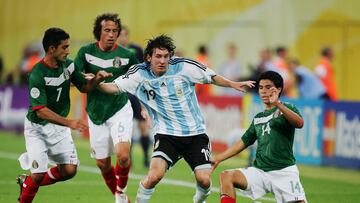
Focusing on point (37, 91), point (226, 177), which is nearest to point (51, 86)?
point (37, 91)

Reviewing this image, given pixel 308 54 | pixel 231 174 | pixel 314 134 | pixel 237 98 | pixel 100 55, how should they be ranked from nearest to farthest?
pixel 231 174 < pixel 100 55 < pixel 314 134 < pixel 237 98 < pixel 308 54

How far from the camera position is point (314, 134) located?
19016 millimetres

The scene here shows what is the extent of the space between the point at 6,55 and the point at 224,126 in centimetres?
1490

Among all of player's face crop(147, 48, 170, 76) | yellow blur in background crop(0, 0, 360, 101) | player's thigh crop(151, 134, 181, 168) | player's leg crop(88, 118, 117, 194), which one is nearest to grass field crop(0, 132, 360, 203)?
player's leg crop(88, 118, 117, 194)

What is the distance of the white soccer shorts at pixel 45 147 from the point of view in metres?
11.6

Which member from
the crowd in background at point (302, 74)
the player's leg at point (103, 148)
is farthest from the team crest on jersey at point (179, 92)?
the crowd in background at point (302, 74)

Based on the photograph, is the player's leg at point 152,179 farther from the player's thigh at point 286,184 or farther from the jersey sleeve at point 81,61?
the jersey sleeve at point 81,61

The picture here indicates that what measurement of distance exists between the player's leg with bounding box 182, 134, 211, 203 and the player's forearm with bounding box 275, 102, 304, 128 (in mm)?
1202

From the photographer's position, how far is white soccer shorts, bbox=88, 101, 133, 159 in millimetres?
12766

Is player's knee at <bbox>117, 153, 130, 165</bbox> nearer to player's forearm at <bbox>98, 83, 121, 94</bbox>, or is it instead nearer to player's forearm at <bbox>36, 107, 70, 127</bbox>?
player's forearm at <bbox>98, 83, 121, 94</bbox>

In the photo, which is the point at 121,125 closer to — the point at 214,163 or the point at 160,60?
the point at 160,60

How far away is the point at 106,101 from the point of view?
42.2 feet

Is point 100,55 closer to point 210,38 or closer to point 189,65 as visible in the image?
point 189,65

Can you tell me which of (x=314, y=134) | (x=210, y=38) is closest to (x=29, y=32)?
(x=210, y=38)
